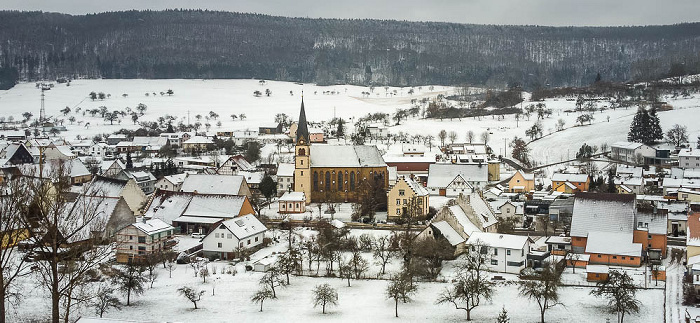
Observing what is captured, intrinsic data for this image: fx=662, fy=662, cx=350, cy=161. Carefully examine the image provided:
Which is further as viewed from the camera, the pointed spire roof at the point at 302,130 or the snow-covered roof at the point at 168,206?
the pointed spire roof at the point at 302,130

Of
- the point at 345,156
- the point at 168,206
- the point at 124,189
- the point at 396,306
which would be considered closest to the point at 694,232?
the point at 396,306

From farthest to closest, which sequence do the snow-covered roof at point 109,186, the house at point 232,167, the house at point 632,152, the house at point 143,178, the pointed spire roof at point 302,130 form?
the house at point 632,152 → the house at point 232,167 → the house at point 143,178 → the pointed spire roof at point 302,130 → the snow-covered roof at point 109,186

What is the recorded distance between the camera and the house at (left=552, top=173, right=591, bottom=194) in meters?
49.9

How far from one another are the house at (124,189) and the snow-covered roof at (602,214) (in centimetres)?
2680

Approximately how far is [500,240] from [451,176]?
906 inches

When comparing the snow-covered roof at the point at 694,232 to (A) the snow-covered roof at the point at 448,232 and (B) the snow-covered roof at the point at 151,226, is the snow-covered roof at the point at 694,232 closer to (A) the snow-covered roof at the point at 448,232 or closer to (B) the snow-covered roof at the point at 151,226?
(A) the snow-covered roof at the point at 448,232

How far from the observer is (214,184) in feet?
147

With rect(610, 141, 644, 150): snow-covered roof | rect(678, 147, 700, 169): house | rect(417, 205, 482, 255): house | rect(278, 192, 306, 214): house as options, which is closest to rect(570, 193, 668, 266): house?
rect(417, 205, 482, 255): house

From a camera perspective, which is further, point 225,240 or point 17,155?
point 17,155

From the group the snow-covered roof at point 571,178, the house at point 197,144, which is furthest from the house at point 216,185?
the house at point 197,144

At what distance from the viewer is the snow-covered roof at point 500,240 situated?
29.9 meters

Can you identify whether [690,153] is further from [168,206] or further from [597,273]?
[168,206]

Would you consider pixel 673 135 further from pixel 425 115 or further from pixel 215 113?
pixel 215 113

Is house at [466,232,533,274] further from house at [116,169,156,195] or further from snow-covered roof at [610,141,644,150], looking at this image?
snow-covered roof at [610,141,644,150]
